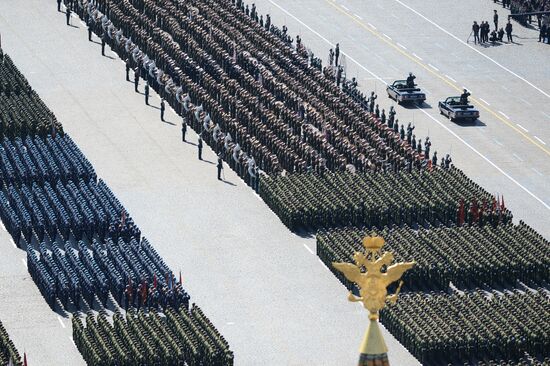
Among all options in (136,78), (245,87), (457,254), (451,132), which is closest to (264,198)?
(457,254)

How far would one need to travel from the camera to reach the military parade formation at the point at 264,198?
70.2 meters

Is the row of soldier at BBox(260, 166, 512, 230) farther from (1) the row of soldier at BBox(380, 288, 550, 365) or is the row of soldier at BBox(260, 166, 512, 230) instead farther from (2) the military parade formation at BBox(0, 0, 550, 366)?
(1) the row of soldier at BBox(380, 288, 550, 365)

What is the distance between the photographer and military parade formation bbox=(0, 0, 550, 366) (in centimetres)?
7025

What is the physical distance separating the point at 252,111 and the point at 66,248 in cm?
2271

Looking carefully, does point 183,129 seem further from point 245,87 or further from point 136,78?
point 136,78

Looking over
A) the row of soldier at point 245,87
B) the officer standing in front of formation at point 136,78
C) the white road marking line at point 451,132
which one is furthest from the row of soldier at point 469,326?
the officer standing in front of formation at point 136,78

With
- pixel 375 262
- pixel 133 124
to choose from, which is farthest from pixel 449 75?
pixel 375 262

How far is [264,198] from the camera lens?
88062mm

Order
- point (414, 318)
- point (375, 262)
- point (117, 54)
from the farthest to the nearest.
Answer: point (117, 54)
point (414, 318)
point (375, 262)

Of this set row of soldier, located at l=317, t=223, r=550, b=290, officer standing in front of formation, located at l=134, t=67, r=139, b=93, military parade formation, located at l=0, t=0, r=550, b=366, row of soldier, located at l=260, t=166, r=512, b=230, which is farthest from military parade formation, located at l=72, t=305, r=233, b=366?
officer standing in front of formation, located at l=134, t=67, r=139, b=93

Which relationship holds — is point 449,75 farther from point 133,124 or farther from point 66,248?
point 66,248

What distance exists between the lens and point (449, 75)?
11038cm

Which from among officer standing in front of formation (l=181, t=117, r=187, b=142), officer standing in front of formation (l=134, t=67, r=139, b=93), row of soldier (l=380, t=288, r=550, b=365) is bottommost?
officer standing in front of formation (l=134, t=67, r=139, b=93)

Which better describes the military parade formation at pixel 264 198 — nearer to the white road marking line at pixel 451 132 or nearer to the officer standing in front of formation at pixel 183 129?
the officer standing in front of formation at pixel 183 129
